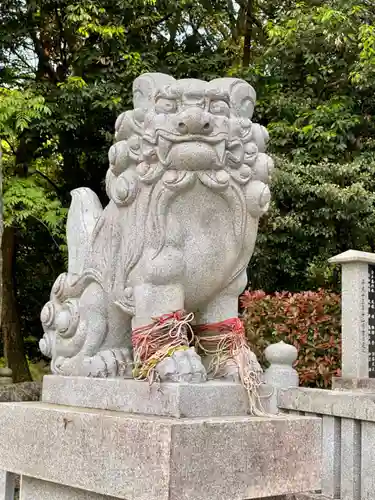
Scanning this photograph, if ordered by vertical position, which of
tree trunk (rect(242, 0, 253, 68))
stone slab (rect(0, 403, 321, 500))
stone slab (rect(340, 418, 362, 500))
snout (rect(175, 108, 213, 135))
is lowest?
stone slab (rect(340, 418, 362, 500))

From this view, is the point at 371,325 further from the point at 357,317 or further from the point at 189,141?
the point at 189,141

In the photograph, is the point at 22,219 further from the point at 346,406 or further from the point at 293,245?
the point at 346,406

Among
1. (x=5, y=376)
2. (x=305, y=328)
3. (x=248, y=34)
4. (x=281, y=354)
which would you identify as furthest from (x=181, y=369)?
(x=248, y=34)

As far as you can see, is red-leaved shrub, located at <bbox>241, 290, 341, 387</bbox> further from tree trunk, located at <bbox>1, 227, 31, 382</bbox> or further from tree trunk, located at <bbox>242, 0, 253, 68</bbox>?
tree trunk, located at <bbox>242, 0, 253, 68</bbox>

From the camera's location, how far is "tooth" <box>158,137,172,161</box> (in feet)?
9.18

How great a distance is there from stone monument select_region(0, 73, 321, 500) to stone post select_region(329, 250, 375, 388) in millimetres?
4197

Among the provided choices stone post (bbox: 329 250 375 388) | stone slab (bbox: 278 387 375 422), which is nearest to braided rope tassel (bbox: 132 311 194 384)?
stone slab (bbox: 278 387 375 422)

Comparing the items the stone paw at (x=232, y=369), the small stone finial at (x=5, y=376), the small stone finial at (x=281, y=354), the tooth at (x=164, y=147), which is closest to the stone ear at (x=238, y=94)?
the tooth at (x=164, y=147)

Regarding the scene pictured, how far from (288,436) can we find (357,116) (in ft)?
23.5

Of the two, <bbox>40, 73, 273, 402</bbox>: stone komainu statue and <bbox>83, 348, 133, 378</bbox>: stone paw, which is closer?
<bbox>40, 73, 273, 402</bbox>: stone komainu statue

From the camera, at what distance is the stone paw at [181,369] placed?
263 cm

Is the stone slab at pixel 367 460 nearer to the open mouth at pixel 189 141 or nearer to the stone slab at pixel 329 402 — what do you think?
the stone slab at pixel 329 402

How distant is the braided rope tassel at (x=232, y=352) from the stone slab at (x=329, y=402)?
8.09 ft

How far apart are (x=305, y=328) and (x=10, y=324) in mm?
4736
